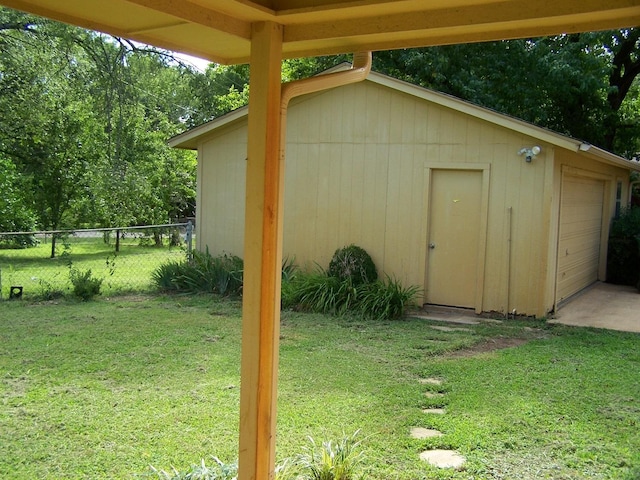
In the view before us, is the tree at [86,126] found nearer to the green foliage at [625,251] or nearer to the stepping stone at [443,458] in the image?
the stepping stone at [443,458]

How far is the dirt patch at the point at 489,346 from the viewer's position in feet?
22.9

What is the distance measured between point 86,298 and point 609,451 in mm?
8083

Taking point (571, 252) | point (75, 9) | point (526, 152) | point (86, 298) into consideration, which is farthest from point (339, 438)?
point (571, 252)

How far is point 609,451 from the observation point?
13.9ft

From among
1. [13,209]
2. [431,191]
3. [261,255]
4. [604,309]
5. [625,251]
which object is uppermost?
[431,191]

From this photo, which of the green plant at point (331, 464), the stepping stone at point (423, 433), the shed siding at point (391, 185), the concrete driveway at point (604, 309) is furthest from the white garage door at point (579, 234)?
the green plant at point (331, 464)

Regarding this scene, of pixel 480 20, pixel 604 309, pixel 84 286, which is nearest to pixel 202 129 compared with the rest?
pixel 84 286

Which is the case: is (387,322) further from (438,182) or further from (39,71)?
(39,71)

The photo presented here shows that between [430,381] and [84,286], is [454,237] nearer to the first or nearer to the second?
[430,381]

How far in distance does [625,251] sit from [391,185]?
6.27 m

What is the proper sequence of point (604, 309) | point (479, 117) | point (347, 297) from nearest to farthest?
1. point (479, 117)
2. point (347, 297)
3. point (604, 309)

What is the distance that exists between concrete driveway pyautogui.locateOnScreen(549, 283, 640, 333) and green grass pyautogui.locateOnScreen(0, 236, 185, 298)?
23.3 feet

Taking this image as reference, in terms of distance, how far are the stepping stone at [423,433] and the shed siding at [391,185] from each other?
16.6 feet

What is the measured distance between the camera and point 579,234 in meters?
11.3
